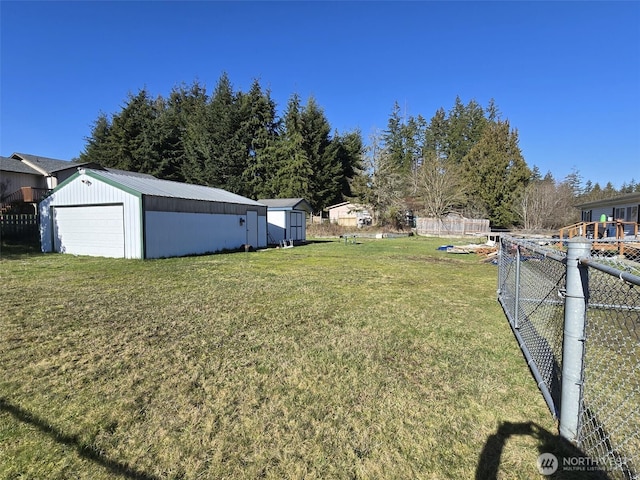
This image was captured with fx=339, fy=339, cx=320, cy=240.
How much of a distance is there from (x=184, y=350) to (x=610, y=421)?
4.02 meters

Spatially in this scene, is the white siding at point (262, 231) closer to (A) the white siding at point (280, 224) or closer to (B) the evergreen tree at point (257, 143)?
(A) the white siding at point (280, 224)

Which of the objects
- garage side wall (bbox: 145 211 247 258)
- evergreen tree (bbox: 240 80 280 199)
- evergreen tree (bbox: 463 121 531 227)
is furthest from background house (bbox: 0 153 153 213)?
evergreen tree (bbox: 463 121 531 227)

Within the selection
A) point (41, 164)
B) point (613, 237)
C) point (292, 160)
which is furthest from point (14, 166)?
point (613, 237)

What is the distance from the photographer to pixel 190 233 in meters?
15.0

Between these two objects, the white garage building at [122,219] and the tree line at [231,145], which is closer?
the white garage building at [122,219]

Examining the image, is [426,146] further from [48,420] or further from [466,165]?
[48,420]

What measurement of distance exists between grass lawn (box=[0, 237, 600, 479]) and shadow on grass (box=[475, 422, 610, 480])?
1 cm

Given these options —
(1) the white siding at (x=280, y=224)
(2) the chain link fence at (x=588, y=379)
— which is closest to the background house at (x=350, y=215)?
(1) the white siding at (x=280, y=224)

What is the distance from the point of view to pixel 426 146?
167 feet

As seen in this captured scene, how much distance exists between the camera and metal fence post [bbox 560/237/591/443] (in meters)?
2.20

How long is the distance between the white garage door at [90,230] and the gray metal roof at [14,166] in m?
13.9

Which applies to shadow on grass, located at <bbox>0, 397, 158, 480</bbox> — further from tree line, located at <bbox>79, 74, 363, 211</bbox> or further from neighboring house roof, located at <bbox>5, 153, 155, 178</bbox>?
tree line, located at <bbox>79, 74, 363, 211</bbox>

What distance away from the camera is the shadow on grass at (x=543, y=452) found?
2.06m

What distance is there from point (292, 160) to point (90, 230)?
83.3 feet
